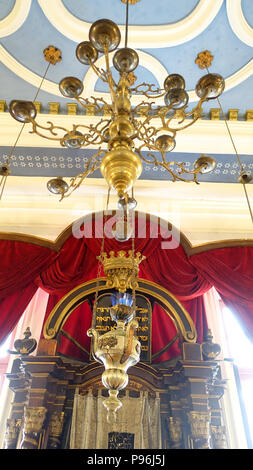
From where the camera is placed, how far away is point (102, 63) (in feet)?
11.6

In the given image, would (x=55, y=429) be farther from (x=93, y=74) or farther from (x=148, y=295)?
(x=93, y=74)

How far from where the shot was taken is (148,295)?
3.68 meters

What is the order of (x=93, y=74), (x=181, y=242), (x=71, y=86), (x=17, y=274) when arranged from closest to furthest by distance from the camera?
(x=71, y=86), (x=93, y=74), (x=17, y=274), (x=181, y=242)

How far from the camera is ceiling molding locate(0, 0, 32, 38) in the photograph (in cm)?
309

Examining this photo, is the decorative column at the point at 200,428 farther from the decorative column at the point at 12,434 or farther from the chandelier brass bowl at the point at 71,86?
the chandelier brass bowl at the point at 71,86

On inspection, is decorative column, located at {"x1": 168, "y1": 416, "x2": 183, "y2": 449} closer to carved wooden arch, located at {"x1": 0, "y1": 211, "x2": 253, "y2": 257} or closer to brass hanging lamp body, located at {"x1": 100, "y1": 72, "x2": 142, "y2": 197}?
carved wooden arch, located at {"x1": 0, "y1": 211, "x2": 253, "y2": 257}

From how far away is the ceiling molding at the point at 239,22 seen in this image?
308cm

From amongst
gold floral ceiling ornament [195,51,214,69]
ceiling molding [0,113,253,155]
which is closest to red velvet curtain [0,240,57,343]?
ceiling molding [0,113,253,155]

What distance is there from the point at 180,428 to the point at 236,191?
316 cm

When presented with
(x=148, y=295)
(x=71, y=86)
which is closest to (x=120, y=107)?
(x=71, y=86)

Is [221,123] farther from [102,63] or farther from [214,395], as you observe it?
[214,395]

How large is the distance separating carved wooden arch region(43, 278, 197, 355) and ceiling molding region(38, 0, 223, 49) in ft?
8.32

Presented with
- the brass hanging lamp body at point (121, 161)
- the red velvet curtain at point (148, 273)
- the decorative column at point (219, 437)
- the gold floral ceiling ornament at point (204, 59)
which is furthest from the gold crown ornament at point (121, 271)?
the gold floral ceiling ornament at point (204, 59)

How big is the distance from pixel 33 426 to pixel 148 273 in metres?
1.94
